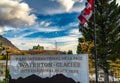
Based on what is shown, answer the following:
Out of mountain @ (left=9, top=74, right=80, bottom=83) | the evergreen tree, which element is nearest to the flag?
Answer: mountain @ (left=9, top=74, right=80, bottom=83)

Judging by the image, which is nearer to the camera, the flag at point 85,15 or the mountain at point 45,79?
the mountain at point 45,79

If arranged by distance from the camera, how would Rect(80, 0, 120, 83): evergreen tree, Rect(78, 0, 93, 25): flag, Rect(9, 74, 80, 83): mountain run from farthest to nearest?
Rect(80, 0, 120, 83): evergreen tree < Rect(78, 0, 93, 25): flag < Rect(9, 74, 80, 83): mountain

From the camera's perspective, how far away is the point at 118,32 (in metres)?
59.0

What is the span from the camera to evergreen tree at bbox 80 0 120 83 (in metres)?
56.8

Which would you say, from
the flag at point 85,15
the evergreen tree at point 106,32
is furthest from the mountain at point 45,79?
the evergreen tree at point 106,32

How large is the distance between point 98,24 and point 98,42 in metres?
2.78

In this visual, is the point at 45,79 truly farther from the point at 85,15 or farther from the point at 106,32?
the point at 106,32

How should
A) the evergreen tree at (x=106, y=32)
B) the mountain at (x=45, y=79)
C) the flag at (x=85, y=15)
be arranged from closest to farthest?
the mountain at (x=45, y=79) → the flag at (x=85, y=15) → the evergreen tree at (x=106, y=32)

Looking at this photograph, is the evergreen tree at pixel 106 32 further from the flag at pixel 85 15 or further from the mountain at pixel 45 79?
the mountain at pixel 45 79

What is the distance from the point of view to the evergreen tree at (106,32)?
56816 millimetres

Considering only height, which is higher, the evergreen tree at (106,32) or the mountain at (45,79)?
the evergreen tree at (106,32)

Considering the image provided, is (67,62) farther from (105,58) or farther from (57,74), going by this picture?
(105,58)

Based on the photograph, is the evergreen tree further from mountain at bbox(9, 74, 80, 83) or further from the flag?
mountain at bbox(9, 74, 80, 83)

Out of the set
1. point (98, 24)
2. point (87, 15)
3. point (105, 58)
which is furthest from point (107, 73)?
point (87, 15)
